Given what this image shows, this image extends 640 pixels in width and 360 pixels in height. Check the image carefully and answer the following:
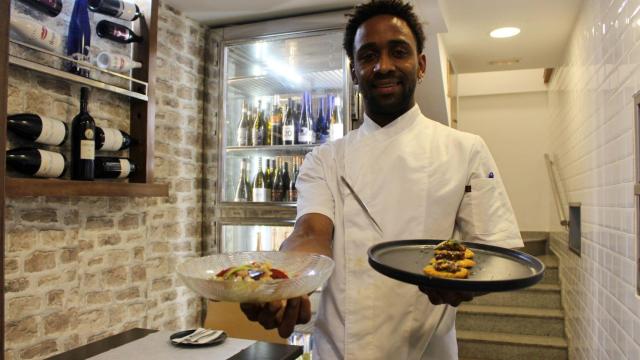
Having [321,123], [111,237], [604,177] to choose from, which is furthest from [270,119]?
[604,177]

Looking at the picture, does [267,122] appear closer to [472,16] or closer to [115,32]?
[115,32]

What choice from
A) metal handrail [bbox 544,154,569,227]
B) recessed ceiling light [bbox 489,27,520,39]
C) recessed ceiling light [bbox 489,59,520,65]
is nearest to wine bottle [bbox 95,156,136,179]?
recessed ceiling light [bbox 489,27,520,39]

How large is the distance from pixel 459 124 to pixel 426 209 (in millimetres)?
5327

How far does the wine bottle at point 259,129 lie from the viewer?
3322 mm

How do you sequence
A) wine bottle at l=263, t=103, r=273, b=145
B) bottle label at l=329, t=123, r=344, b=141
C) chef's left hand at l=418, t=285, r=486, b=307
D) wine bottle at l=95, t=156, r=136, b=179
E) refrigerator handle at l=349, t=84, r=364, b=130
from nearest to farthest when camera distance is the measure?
chef's left hand at l=418, t=285, r=486, b=307 < wine bottle at l=95, t=156, r=136, b=179 < refrigerator handle at l=349, t=84, r=364, b=130 < bottle label at l=329, t=123, r=344, b=141 < wine bottle at l=263, t=103, r=273, b=145

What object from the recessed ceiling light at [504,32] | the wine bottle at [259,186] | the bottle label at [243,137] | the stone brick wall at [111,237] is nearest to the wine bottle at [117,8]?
the stone brick wall at [111,237]

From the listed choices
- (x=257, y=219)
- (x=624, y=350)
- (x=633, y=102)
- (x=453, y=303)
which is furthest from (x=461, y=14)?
(x=453, y=303)

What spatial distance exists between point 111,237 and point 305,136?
4.30 ft

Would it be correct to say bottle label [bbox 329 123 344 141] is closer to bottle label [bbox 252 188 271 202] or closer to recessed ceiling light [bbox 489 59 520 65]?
bottle label [bbox 252 188 271 202]

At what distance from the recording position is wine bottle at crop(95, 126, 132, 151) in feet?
7.35

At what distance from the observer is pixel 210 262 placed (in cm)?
101

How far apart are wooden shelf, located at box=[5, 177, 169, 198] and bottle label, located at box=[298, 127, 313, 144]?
0.94 meters

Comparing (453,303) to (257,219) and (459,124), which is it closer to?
(257,219)

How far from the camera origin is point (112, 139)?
7.52 feet
